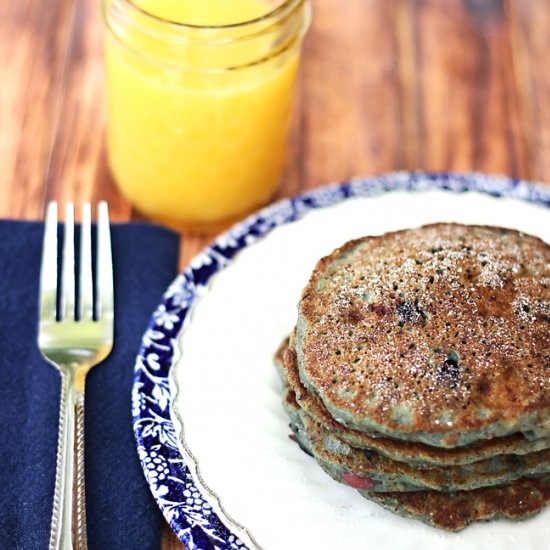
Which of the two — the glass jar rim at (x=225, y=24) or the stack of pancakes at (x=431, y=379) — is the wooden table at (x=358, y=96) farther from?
the stack of pancakes at (x=431, y=379)

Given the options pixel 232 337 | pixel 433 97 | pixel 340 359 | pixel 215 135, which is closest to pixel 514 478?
pixel 340 359

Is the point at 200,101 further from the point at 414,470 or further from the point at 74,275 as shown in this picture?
the point at 414,470

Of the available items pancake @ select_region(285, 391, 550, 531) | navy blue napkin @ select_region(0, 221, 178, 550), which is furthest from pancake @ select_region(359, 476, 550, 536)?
navy blue napkin @ select_region(0, 221, 178, 550)

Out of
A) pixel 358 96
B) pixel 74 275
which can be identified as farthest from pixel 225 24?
pixel 358 96

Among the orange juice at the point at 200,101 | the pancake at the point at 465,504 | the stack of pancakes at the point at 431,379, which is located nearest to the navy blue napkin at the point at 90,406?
the orange juice at the point at 200,101

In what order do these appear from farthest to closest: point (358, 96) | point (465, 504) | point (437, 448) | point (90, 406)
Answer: point (358, 96), point (90, 406), point (465, 504), point (437, 448)

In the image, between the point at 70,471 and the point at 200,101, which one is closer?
the point at 70,471

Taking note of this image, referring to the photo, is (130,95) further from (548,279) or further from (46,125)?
(548,279)
